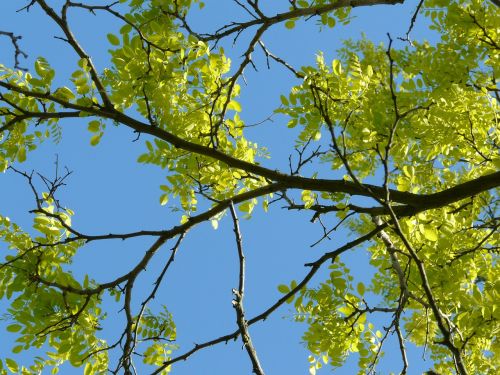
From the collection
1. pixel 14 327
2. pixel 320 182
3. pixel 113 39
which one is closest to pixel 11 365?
pixel 14 327

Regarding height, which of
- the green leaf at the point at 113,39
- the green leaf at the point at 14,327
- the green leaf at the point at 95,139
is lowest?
the green leaf at the point at 14,327

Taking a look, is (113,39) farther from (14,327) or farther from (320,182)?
(14,327)

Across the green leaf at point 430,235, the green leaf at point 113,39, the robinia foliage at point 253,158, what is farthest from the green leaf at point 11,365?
the green leaf at point 430,235

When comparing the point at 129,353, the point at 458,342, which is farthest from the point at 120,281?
the point at 458,342

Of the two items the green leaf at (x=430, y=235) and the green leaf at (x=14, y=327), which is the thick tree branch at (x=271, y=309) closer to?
the green leaf at (x=430, y=235)

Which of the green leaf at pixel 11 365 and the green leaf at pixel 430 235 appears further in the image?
the green leaf at pixel 11 365

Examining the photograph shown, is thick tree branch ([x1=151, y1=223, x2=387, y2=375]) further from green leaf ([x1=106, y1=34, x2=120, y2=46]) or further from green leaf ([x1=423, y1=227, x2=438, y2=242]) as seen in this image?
green leaf ([x1=106, y1=34, x2=120, y2=46])

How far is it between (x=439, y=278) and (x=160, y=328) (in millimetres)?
2227

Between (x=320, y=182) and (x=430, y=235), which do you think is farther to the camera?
(x=320, y=182)

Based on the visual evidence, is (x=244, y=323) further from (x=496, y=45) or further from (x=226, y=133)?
(x=496, y=45)

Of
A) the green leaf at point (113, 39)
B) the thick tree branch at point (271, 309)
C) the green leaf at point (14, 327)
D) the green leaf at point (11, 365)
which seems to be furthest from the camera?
the green leaf at point (11, 365)

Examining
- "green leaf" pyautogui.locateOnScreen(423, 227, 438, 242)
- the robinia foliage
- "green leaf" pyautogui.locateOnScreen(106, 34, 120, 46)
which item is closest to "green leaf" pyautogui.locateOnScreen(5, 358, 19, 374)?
the robinia foliage

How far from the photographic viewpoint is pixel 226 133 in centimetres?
461

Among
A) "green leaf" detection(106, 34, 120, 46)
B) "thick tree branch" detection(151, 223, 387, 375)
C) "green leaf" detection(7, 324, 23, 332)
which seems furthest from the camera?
"green leaf" detection(7, 324, 23, 332)
